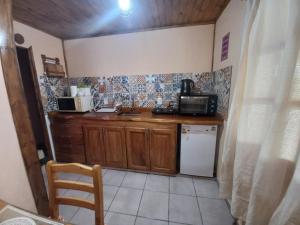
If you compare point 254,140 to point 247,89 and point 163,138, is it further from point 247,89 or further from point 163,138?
point 163,138

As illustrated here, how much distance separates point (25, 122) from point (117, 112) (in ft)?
4.50

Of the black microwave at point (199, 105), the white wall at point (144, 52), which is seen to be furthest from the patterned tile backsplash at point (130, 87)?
the black microwave at point (199, 105)

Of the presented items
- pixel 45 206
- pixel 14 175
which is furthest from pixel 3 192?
pixel 45 206

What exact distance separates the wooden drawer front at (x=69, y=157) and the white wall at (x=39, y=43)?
141 cm

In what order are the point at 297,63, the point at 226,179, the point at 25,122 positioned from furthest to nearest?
the point at 226,179
the point at 25,122
the point at 297,63

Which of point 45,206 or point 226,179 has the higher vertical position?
point 226,179

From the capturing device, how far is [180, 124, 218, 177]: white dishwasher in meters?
1.92

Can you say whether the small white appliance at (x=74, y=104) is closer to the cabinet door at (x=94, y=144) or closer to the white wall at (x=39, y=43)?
the cabinet door at (x=94, y=144)

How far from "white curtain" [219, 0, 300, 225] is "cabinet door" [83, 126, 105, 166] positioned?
1.80 metres

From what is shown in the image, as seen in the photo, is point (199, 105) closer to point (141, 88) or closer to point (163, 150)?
point (163, 150)

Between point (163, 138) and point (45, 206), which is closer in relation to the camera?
point (45, 206)

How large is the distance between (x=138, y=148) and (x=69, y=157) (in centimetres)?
129

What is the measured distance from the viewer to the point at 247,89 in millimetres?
1084

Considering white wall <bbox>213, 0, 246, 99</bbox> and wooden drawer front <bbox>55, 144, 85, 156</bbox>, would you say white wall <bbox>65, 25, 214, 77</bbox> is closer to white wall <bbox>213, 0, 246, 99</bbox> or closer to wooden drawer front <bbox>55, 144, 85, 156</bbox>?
white wall <bbox>213, 0, 246, 99</bbox>
